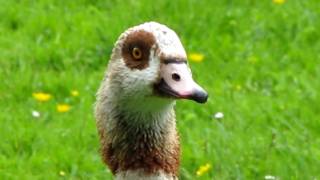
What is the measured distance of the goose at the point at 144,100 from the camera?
3623mm

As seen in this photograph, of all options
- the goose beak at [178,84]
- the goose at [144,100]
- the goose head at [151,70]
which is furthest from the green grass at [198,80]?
the goose beak at [178,84]

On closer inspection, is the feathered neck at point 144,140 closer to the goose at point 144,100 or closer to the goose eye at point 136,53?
the goose at point 144,100

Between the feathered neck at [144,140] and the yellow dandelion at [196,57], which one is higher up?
the feathered neck at [144,140]

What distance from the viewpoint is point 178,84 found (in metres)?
3.58

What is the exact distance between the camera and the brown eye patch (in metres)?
3.69

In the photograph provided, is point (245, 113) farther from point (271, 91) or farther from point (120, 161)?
point (120, 161)

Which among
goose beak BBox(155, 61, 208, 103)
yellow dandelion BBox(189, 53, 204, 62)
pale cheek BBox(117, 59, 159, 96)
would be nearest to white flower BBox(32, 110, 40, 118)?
yellow dandelion BBox(189, 53, 204, 62)

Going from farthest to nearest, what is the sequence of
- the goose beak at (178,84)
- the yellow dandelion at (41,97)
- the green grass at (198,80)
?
the yellow dandelion at (41,97) → the green grass at (198,80) → the goose beak at (178,84)

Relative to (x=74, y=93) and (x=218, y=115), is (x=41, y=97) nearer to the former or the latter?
(x=74, y=93)

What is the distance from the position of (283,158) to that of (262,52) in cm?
133

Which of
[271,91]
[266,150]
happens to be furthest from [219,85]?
[266,150]

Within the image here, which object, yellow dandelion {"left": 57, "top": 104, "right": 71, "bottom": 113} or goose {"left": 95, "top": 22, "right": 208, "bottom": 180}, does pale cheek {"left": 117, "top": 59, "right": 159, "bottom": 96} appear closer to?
goose {"left": 95, "top": 22, "right": 208, "bottom": 180}

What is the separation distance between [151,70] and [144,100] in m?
0.12

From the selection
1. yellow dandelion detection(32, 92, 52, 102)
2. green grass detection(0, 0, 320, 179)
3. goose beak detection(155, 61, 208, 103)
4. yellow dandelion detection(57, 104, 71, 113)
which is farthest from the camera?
yellow dandelion detection(32, 92, 52, 102)
